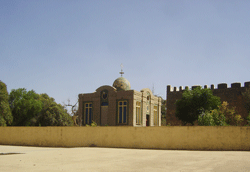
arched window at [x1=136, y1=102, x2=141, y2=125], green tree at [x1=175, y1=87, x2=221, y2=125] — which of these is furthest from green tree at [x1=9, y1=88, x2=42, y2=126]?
green tree at [x1=175, y1=87, x2=221, y2=125]

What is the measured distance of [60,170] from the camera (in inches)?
340

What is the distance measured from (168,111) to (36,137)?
27.9m

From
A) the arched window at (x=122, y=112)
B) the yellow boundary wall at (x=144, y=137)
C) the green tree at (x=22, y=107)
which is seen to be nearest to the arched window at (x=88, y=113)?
the arched window at (x=122, y=112)

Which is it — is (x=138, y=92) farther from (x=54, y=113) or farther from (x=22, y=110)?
(x=22, y=110)

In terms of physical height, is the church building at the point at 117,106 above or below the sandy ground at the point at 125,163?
above

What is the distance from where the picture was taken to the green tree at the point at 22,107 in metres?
44.6

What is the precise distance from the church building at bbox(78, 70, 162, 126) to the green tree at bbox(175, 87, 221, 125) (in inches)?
218

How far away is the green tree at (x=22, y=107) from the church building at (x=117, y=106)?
988 cm

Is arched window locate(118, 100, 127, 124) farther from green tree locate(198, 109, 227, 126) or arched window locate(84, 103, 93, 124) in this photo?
green tree locate(198, 109, 227, 126)

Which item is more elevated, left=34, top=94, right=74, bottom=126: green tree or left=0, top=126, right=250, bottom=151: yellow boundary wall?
left=34, top=94, right=74, bottom=126: green tree

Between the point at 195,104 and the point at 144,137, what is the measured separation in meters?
17.0

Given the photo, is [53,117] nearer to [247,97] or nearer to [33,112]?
[33,112]

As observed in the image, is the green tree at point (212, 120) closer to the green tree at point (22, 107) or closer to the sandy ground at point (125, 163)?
the sandy ground at point (125, 163)

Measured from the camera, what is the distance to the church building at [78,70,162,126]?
1462 inches
